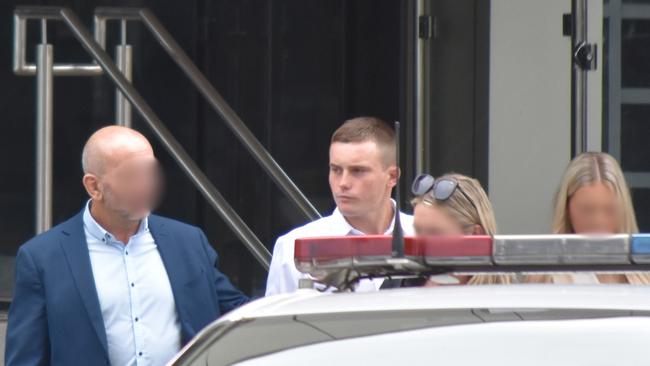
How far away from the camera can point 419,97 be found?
6.64 m

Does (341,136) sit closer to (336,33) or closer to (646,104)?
(646,104)

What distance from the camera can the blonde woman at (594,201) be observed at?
3.84 metres

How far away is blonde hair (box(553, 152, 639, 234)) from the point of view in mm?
3879

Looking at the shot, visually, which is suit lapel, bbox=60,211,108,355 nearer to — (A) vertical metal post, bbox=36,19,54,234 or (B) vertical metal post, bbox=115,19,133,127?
(A) vertical metal post, bbox=36,19,54,234

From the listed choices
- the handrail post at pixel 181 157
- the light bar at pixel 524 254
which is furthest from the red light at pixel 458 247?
the handrail post at pixel 181 157

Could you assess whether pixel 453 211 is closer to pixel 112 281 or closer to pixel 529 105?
pixel 112 281

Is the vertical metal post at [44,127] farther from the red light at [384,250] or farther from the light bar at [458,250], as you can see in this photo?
the light bar at [458,250]

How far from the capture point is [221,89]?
7.92 metres

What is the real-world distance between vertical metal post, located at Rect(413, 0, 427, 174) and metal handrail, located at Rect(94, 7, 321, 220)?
2.03 feet

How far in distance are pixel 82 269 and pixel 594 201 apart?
139 centimetres

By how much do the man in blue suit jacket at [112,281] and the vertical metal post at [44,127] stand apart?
72.7 inches

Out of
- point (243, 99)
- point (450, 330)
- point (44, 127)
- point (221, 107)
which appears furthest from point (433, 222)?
point (243, 99)

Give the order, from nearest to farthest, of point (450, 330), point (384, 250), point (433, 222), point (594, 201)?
1. point (450, 330)
2. point (384, 250)
3. point (433, 222)
4. point (594, 201)

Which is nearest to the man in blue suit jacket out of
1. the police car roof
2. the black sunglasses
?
the black sunglasses
